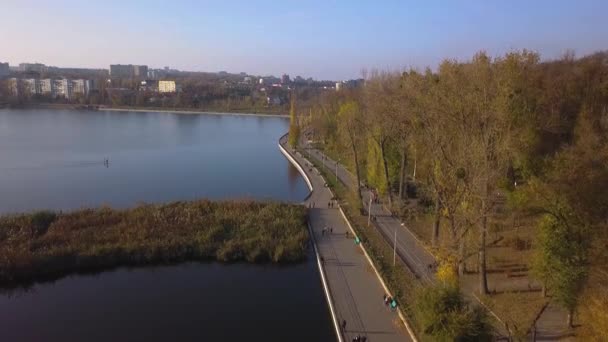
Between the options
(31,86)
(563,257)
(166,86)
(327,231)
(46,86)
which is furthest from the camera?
(166,86)

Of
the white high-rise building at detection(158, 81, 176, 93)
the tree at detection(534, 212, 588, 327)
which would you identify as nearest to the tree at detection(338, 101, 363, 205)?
the tree at detection(534, 212, 588, 327)

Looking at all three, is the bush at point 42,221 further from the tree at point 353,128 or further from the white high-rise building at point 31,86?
the white high-rise building at point 31,86

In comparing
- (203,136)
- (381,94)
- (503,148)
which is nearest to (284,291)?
(503,148)

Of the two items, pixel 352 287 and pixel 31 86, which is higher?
pixel 31 86

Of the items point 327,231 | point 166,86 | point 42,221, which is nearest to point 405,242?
point 327,231

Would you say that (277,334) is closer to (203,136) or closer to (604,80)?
(604,80)

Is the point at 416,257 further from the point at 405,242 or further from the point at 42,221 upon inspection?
the point at 42,221

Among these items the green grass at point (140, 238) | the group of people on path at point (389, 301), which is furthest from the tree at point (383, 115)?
the group of people on path at point (389, 301)
